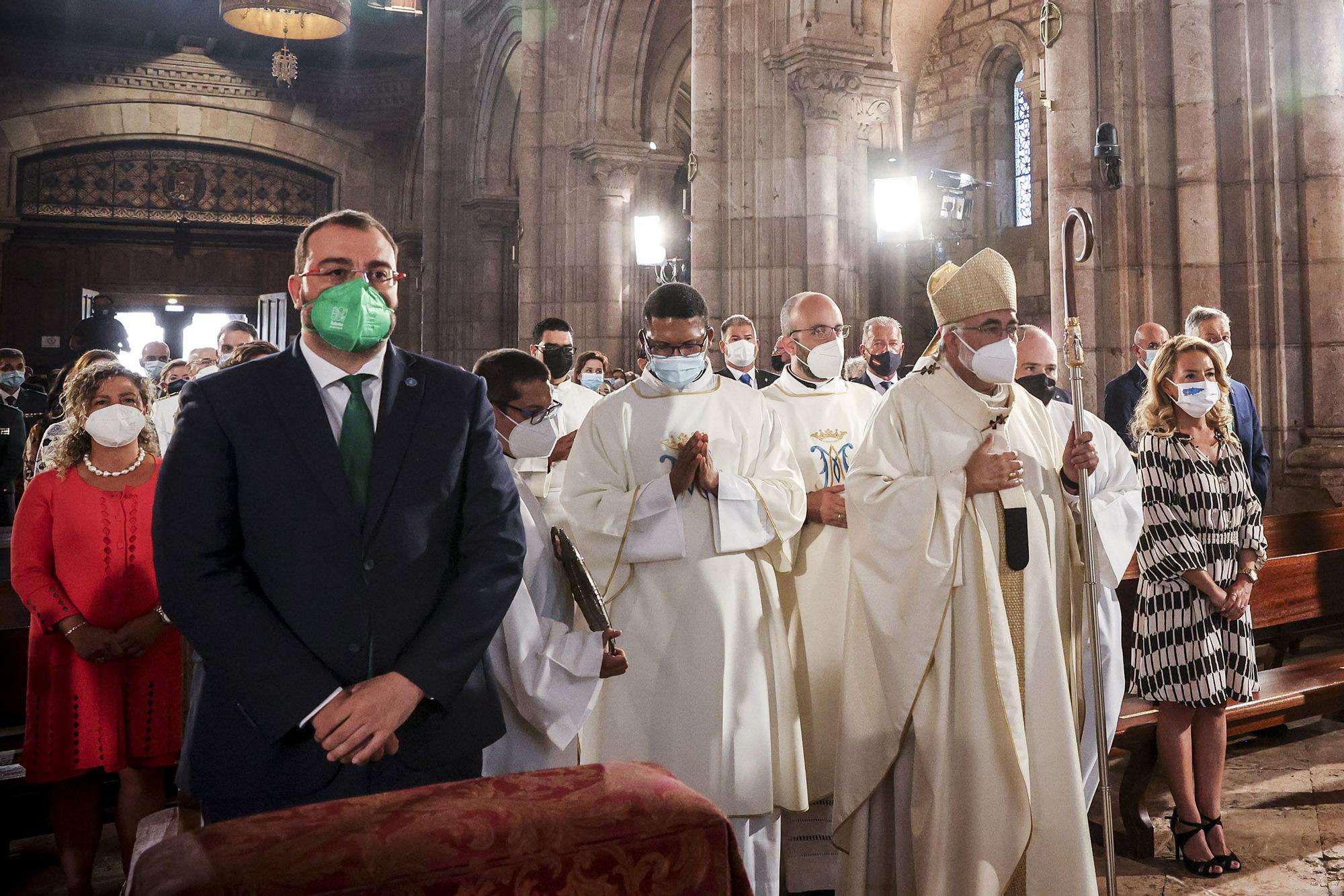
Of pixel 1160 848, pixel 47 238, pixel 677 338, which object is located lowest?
pixel 1160 848

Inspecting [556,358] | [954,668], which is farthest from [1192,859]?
[556,358]

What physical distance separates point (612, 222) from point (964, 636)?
11.7m

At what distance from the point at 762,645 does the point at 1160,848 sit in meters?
1.83

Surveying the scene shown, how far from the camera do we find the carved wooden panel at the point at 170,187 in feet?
69.1

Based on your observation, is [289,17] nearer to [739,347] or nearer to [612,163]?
[612,163]

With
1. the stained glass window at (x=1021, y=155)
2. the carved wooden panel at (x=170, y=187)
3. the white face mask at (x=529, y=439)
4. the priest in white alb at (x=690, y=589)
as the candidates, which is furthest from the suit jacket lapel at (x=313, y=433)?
the carved wooden panel at (x=170, y=187)

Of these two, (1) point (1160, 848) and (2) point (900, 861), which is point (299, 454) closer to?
(2) point (900, 861)

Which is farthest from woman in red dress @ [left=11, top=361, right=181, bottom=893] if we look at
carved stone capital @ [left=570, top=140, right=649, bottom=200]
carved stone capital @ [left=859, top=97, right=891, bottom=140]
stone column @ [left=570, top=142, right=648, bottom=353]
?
carved stone capital @ [left=570, top=140, right=649, bottom=200]

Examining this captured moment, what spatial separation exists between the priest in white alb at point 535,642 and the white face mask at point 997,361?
123 cm

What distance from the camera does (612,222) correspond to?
46.8 ft

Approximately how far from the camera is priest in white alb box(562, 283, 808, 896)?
10.9 feet

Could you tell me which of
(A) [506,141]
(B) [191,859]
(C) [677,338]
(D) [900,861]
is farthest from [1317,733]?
(A) [506,141]

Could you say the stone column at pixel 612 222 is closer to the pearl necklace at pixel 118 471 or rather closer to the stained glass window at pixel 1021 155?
the stained glass window at pixel 1021 155

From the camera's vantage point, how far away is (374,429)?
6.77 feet
